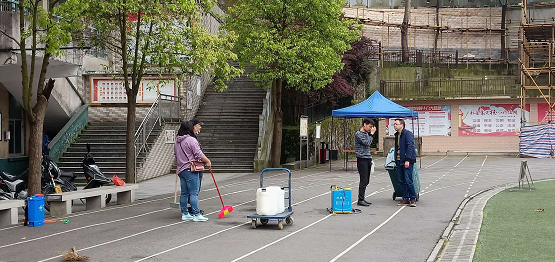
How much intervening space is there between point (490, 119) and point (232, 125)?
1717cm

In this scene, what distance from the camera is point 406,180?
555 inches

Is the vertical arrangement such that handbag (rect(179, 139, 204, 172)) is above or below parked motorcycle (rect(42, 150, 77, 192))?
above

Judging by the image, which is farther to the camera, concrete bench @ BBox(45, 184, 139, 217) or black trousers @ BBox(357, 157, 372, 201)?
black trousers @ BBox(357, 157, 372, 201)

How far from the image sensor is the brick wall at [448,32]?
1797 inches

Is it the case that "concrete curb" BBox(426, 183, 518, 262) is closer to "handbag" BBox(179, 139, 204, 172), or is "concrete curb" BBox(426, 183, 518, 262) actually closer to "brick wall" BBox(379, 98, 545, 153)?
"handbag" BBox(179, 139, 204, 172)

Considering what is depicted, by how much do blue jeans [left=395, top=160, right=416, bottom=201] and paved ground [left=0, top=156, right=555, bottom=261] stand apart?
31 cm

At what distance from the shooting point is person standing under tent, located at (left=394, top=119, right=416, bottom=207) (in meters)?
14.1

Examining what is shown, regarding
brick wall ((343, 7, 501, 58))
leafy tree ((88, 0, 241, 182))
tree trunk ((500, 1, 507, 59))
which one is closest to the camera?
leafy tree ((88, 0, 241, 182))

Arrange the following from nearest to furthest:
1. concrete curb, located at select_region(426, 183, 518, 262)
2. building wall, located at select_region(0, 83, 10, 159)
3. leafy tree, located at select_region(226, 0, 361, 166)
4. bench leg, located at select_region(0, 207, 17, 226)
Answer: concrete curb, located at select_region(426, 183, 518, 262), bench leg, located at select_region(0, 207, 17, 226), building wall, located at select_region(0, 83, 10, 159), leafy tree, located at select_region(226, 0, 361, 166)

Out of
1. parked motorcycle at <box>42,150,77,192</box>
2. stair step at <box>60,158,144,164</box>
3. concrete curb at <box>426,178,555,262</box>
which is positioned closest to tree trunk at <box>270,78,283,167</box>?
stair step at <box>60,158,144,164</box>

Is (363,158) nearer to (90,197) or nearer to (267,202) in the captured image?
(267,202)

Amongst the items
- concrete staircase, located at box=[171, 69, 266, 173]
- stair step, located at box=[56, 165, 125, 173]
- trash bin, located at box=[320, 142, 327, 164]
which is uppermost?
concrete staircase, located at box=[171, 69, 266, 173]

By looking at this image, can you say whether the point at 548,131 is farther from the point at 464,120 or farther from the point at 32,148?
the point at 32,148

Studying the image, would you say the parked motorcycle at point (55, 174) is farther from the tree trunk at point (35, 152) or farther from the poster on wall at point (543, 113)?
the poster on wall at point (543, 113)
